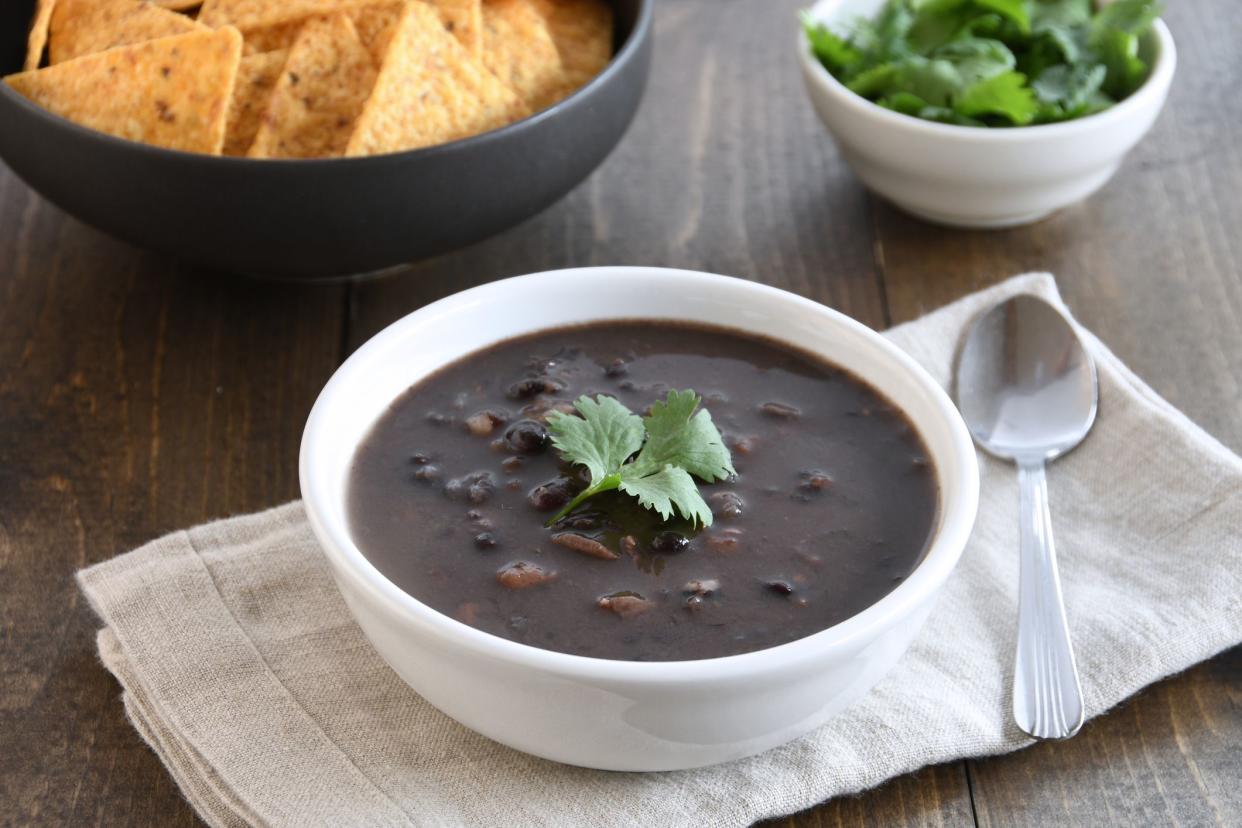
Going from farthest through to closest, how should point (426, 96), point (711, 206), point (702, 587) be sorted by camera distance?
1. point (711, 206)
2. point (426, 96)
3. point (702, 587)

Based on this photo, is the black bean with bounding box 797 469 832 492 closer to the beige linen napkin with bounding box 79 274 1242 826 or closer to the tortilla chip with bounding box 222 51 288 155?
the beige linen napkin with bounding box 79 274 1242 826

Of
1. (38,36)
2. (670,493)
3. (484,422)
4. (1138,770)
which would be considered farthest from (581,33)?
(1138,770)

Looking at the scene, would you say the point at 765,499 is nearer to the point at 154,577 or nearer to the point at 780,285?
the point at 154,577

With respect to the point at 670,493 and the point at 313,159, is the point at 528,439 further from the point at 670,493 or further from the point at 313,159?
the point at 313,159

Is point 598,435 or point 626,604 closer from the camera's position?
point 626,604

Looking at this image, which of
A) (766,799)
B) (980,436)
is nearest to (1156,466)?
(980,436)

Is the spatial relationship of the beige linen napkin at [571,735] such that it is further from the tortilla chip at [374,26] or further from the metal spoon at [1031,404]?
the tortilla chip at [374,26]
